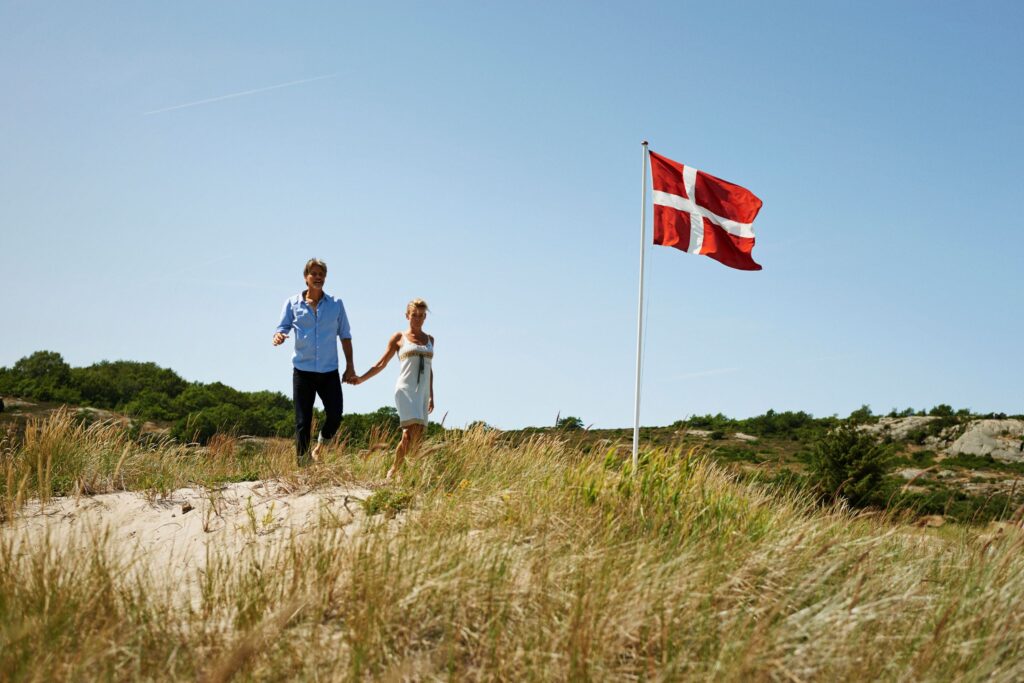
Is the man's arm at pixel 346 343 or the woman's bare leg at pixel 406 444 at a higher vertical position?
the man's arm at pixel 346 343

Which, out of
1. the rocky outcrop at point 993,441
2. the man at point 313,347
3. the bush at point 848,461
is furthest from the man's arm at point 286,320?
the rocky outcrop at point 993,441

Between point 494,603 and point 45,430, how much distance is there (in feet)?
25.7

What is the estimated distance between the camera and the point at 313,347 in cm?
906

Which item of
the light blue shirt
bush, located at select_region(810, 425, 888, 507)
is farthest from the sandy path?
bush, located at select_region(810, 425, 888, 507)

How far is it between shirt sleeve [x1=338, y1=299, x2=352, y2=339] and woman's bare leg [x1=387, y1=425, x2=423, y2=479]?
1.81 meters

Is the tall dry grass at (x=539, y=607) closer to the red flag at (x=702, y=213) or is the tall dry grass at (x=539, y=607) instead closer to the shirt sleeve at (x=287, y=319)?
the shirt sleeve at (x=287, y=319)

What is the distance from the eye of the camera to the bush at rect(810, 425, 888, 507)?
1994 centimetres

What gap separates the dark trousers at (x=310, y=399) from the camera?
9.08 meters

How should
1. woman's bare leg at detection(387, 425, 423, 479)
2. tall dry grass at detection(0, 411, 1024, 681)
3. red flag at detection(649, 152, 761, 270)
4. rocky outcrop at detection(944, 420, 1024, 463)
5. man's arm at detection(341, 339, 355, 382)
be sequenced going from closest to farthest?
tall dry grass at detection(0, 411, 1024, 681), woman's bare leg at detection(387, 425, 423, 479), man's arm at detection(341, 339, 355, 382), red flag at detection(649, 152, 761, 270), rocky outcrop at detection(944, 420, 1024, 463)

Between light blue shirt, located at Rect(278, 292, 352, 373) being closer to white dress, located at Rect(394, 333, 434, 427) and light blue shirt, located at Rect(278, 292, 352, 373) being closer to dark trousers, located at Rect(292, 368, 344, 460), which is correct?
dark trousers, located at Rect(292, 368, 344, 460)

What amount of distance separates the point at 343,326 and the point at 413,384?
1.74m

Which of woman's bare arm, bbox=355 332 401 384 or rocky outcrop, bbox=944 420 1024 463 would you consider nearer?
woman's bare arm, bbox=355 332 401 384

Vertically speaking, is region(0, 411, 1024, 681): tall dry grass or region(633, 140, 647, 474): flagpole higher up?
region(633, 140, 647, 474): flagpole

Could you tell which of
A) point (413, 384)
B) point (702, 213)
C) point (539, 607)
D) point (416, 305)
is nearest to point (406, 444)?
point (413, 384)
